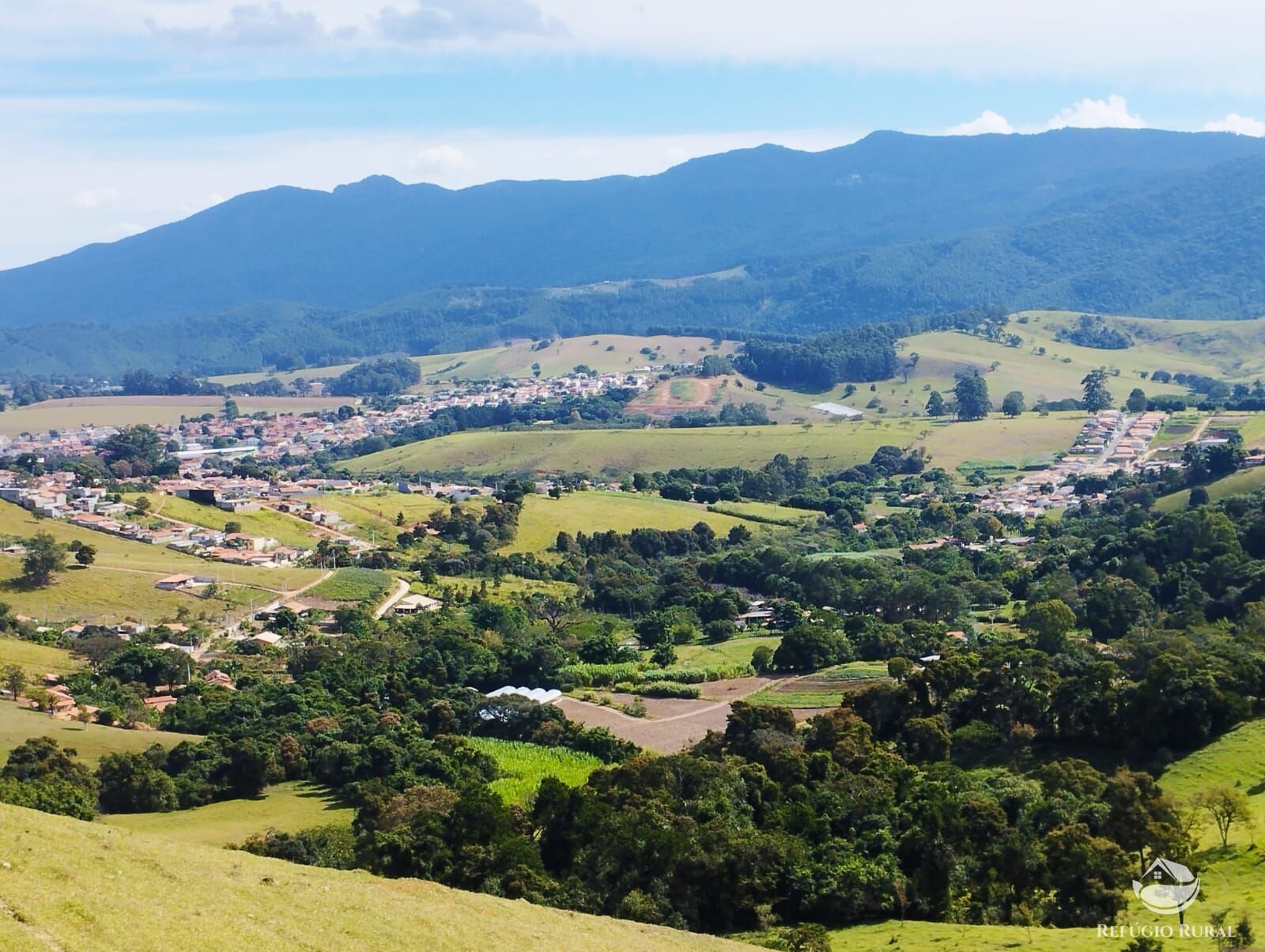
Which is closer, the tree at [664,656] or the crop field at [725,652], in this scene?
the crop field at [725,652]

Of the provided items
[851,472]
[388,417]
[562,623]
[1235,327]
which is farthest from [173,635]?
[1235,327]

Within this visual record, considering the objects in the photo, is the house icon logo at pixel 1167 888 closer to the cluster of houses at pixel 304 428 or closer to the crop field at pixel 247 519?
the crop field at pixel 247 519

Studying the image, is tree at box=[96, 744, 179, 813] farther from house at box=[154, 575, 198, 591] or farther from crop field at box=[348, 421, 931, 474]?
crop field at box=[348, 421, 931, 474]

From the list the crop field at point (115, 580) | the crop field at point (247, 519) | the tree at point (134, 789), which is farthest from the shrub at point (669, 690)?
the crop field at point (247, 519)

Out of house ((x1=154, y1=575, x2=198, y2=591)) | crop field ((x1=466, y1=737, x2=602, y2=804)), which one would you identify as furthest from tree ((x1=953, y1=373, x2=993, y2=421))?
crop field ((x1=466, y1=737, x2=602, y2=804))

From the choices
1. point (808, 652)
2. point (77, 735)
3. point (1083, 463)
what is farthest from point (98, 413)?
point (808, 652)
